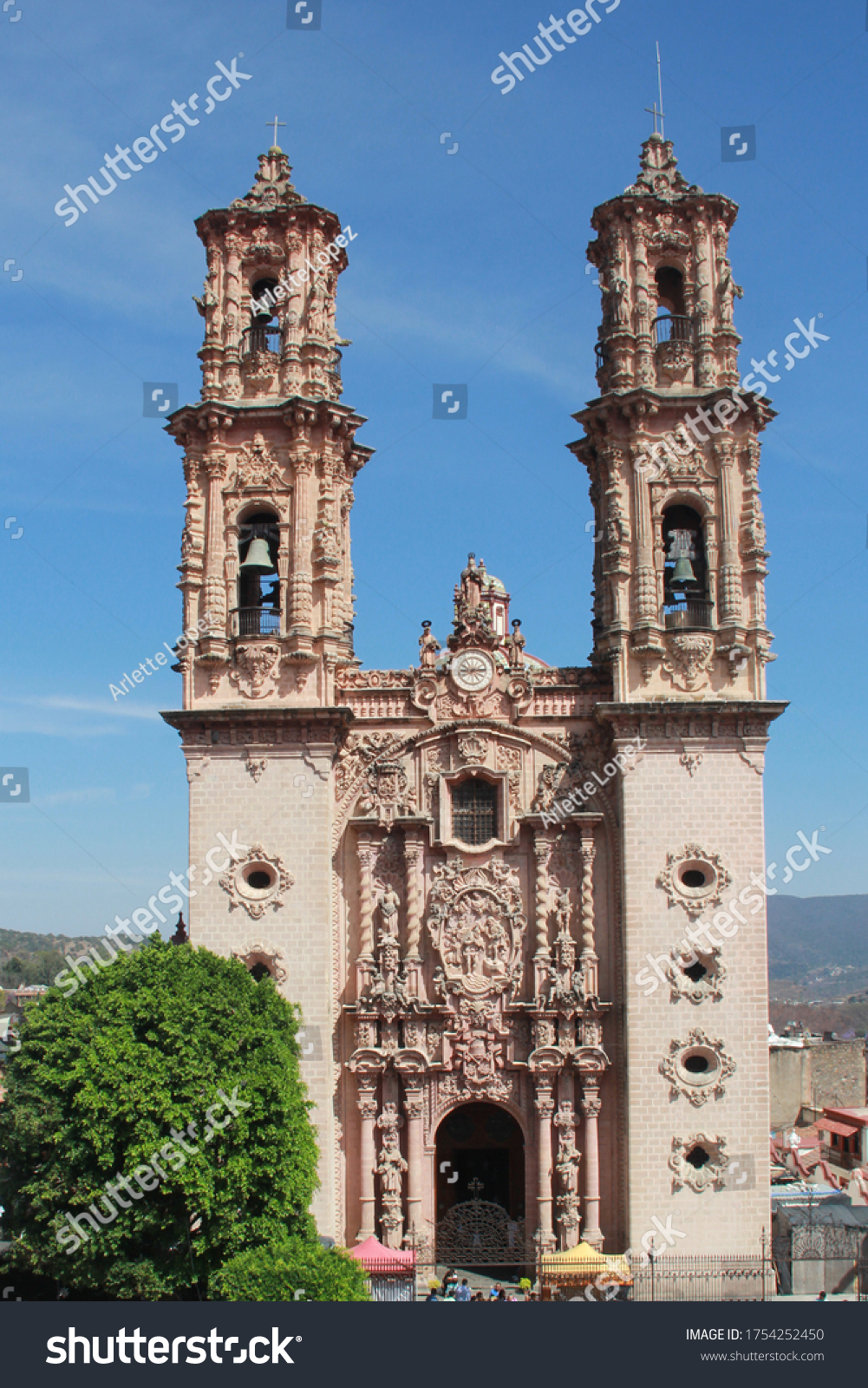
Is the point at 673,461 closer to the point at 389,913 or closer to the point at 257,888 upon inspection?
the point at 389,913

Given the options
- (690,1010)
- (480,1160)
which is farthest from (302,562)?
(480,1160)

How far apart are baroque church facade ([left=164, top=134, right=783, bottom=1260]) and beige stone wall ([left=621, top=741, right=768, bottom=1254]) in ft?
0.23

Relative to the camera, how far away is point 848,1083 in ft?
210

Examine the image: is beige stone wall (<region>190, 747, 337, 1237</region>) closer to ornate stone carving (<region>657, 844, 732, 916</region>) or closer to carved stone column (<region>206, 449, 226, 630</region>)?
carved stone column (<region>206, 449, 226, 630</region>)

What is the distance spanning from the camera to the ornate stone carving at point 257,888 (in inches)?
1308

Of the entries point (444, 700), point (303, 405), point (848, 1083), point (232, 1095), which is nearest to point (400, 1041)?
point (232, 1095)

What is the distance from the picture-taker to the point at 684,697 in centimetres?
3356

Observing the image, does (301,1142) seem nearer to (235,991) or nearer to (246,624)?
(235,991)

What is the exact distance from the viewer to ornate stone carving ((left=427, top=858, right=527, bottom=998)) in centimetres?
3322

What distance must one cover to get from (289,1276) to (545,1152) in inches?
356

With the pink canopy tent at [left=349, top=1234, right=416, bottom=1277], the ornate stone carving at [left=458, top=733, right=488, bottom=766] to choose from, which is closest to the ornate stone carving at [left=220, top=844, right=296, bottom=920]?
the ornate stone carving at [left=458, top=733, right=488, bottom=766]

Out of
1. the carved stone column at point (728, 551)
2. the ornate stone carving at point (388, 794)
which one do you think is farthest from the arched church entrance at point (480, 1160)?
the carved stone column at point (728, 551)

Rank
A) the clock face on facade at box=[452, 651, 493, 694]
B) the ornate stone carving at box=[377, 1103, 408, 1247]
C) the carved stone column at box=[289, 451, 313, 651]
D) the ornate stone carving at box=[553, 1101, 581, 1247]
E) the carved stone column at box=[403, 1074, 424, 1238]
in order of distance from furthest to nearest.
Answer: the clock face on facade at box=[452, 651, 493, 694]
the carved stone column at box=[289, 451, 313, 651]
the carved stone column at box=[403, 1074, 424, 1238]
the ornate stone carving at box=[377, 1103, 408, 1247]
the ornate stone carving at box=[553, 1101, 581, 1247]

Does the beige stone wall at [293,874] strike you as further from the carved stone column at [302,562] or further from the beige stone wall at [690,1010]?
the beige stone wall at [690,1010]
